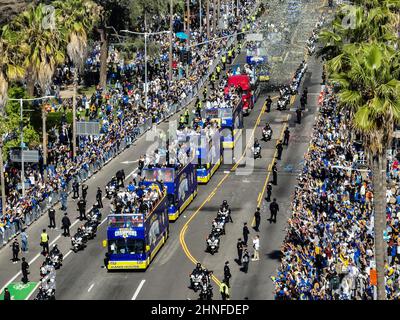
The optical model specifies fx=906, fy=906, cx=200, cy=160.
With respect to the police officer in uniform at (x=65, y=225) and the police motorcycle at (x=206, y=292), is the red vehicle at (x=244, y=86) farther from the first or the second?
the police motorcycle at (x=206, y=292)

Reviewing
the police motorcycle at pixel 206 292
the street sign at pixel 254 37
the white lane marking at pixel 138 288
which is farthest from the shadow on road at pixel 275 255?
the street sign at pixel 254 37

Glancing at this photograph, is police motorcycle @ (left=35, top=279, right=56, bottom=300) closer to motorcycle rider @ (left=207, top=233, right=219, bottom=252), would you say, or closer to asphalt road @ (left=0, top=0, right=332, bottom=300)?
asphalt road @ (left=0, top=0, right=332, bottom=300)

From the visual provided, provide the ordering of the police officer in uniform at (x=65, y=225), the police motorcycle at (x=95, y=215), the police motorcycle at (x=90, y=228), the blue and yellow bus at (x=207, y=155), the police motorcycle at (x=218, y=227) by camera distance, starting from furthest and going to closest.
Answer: the blue and yellow bus at (x=207, y=155), the police motorcycle at (x=95, y=215), the police officer in uniform at (x=65, y=225), the police motorcycle at (x=90, y=228), the police motorcycle at (x=218, y=227)

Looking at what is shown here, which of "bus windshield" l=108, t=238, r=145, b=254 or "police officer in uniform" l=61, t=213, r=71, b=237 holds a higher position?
"bus windshield" l=108, t=238, r=145, b=254

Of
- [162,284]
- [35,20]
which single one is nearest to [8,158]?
[35,20]

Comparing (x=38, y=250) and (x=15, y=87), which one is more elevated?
(x=15, y=87)

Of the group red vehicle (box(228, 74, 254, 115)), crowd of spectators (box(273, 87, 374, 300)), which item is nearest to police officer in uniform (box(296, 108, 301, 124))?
red vehicle (box(228, 74, 254, 115))
